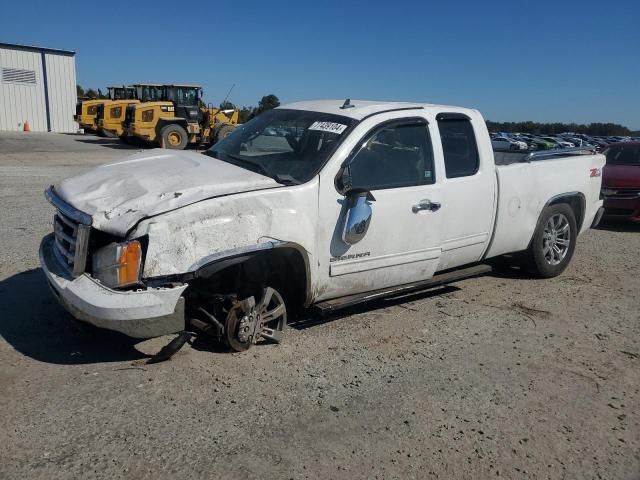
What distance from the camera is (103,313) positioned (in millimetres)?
3234

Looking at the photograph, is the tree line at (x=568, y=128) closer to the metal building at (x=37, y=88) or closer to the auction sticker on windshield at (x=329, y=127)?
the metal building at (x=37, y=88)

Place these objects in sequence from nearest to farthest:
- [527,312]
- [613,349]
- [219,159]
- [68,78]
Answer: [613,349]
[219,159]
[527,312]
[68,78]

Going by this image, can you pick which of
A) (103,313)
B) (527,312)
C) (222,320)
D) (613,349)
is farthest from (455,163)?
(103,313)

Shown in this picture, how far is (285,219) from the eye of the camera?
150 inches

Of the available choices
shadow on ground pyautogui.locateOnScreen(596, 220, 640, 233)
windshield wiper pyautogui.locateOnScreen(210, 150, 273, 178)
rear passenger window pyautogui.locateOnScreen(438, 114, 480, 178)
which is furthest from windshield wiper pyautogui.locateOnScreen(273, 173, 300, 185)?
shadow on ground pyautogui.locateOnScreen(596, 220, 640, 233)

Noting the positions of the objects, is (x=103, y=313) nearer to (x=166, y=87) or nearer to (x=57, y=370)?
(x=57, y=370)

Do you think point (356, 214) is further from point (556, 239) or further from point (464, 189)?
point (556, 239)

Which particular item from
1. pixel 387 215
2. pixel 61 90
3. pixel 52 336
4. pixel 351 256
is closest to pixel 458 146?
pixel 387 215

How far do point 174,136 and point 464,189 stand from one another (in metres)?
20.1

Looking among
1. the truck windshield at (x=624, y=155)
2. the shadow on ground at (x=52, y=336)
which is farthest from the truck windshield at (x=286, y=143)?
the truck windshield at (x=624, y=155)

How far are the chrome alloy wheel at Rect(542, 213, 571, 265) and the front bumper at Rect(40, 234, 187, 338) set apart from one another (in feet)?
14.1

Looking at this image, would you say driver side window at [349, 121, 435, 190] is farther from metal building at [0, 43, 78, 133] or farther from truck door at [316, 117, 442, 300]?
metal building at [0, 43, 78, 133]

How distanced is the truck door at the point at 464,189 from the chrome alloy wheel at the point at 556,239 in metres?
1.15

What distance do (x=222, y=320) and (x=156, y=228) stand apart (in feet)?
2.87
